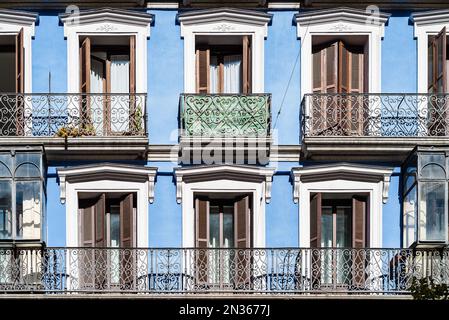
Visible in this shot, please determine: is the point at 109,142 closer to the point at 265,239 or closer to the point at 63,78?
the point at 63,78

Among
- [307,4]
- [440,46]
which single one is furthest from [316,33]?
[440,46]

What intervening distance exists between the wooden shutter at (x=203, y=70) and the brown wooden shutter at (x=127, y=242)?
2284mm

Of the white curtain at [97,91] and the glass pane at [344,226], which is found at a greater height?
the white curtain at [97,91]

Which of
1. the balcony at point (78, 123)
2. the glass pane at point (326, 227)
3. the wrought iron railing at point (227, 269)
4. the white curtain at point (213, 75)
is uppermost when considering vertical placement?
the white curtain at point (213, 75)

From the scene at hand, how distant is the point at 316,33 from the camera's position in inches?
1007

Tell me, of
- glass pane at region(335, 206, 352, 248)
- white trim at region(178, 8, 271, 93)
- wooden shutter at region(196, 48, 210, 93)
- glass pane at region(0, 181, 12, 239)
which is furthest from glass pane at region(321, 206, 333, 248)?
glass pane at region(0, 181, 12, 239)

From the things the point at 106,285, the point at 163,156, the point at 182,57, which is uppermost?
the point at 182,57

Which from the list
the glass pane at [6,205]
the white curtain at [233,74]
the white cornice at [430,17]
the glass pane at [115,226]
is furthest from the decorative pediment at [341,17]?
the glass pane at [6,205]

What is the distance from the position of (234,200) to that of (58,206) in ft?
10.1

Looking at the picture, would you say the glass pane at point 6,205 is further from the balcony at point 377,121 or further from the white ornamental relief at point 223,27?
the balcony at point 377,121

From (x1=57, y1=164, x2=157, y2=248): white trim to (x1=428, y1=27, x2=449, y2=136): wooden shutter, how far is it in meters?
4.92

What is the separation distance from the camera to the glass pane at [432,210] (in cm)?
2448

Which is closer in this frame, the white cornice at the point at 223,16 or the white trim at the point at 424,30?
the white cornice at the point at 223,16

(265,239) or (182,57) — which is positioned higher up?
(182,57)
